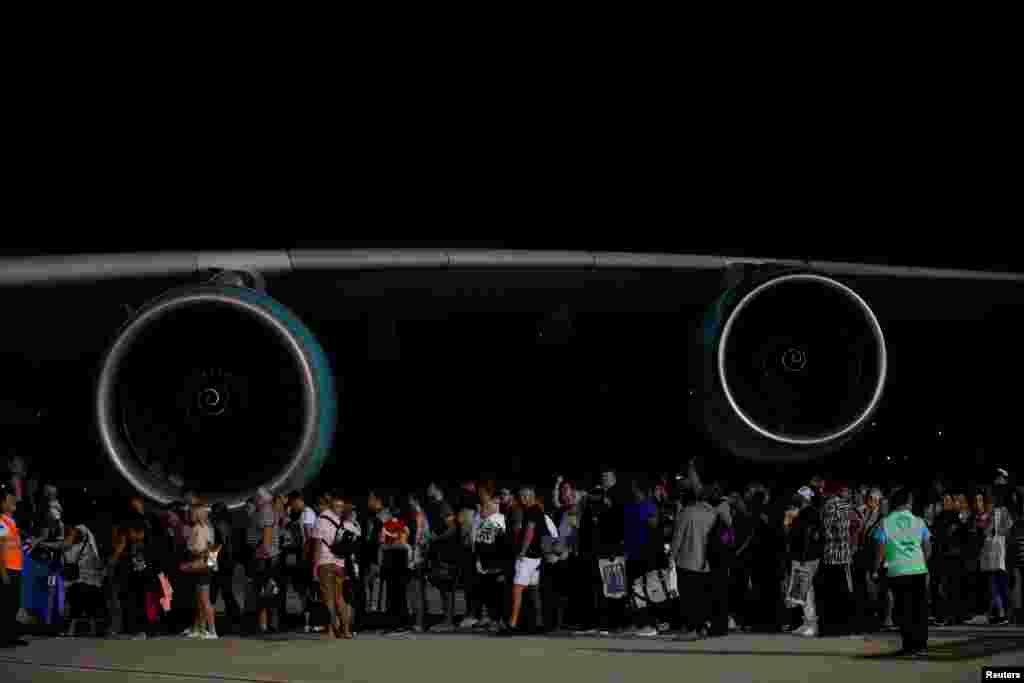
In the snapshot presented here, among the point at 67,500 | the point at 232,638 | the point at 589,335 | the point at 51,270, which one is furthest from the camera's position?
the point at 67,500

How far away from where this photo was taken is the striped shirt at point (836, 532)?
1372cm

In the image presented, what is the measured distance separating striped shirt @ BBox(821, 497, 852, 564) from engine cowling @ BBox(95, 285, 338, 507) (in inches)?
194

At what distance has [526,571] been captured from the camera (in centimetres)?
1471

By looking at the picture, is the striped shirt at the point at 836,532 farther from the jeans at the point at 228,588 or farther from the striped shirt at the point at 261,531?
the jeans at the point at 228,588

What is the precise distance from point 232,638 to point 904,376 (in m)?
5.94

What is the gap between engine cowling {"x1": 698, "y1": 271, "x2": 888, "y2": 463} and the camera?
11203 millimetres

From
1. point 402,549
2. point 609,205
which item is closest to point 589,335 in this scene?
point 609,205

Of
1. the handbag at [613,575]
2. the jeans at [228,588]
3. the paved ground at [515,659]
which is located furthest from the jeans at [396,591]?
the handbag at [613,575]

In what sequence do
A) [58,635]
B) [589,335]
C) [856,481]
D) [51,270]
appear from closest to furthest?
[51,270] → [589,335] → [58,635] → [856,481]

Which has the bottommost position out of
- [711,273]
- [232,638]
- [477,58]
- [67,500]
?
[232,638]

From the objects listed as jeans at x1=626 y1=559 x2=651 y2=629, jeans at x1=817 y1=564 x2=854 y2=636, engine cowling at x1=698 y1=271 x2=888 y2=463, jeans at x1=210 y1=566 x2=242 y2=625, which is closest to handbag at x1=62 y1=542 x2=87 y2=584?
jeans at x1=210 y1=566 x2=242 y2=625

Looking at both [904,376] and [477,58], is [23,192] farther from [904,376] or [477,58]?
[904,376]

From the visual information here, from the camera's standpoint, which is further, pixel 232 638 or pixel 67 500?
pixel 67 500

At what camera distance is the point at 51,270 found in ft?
34.9
